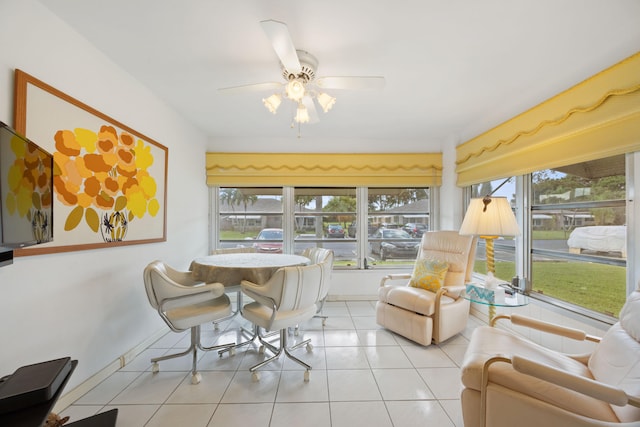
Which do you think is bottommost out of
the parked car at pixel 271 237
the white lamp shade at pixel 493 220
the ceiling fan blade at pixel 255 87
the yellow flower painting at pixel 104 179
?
the parked car at pixel 271 237

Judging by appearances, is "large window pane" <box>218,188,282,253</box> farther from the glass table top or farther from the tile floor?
the glass table top

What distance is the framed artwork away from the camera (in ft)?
4.93

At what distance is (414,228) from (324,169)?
1728 millimetres

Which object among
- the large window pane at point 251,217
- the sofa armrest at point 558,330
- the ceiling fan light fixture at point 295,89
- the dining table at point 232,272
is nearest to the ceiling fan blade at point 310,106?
the ceiling fan light fixture at point 295,89

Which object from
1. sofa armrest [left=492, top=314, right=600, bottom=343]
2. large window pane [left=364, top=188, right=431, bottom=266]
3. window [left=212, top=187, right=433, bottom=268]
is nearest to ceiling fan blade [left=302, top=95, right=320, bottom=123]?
window [left=212, top=187, right=433, bottom=268]

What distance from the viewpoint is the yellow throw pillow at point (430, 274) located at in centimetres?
272

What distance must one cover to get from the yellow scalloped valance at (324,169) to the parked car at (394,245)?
0.80m

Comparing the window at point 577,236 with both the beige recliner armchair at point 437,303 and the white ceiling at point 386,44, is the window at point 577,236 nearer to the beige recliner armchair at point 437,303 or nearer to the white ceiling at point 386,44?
the beige recliner armchair at point 437,303

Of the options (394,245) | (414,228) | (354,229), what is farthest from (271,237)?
(414,228)

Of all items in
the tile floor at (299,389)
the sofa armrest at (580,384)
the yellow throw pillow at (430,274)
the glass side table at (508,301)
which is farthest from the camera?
the yellow throw pillow at (430,274)

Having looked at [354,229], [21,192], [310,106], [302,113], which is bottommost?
[354,229]

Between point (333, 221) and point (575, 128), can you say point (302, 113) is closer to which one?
point (575, 128)

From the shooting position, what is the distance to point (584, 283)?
2.16 m

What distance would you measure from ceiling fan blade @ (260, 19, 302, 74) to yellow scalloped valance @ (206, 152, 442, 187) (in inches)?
84.7
